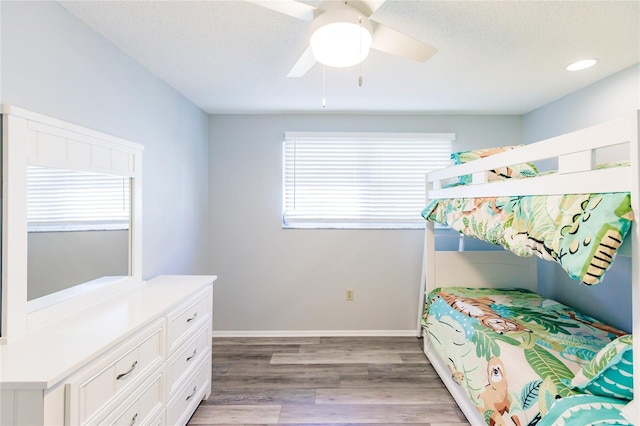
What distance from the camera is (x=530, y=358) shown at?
1509 mm

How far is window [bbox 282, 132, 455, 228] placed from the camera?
3322 millimetres

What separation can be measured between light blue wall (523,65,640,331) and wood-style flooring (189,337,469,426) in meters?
1.29

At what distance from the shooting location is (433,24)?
165 cm

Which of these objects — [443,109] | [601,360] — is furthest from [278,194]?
A: [601,360]

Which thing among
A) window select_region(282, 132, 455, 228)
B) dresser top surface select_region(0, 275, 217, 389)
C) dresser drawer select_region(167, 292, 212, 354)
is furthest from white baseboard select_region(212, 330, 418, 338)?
dresser top surface select_region(0, 275, 217, 389)

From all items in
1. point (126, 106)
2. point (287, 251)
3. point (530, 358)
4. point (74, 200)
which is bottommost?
point (530, 358)

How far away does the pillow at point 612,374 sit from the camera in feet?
3.43

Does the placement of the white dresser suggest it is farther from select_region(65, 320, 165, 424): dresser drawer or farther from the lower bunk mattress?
the lower bunk mattress

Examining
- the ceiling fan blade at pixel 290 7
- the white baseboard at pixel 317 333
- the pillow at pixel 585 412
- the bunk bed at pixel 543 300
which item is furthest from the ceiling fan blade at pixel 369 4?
the white baseboard at pixel 317 333

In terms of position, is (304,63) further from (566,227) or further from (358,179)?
(358,179)

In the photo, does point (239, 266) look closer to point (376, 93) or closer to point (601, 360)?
point (376, 93)

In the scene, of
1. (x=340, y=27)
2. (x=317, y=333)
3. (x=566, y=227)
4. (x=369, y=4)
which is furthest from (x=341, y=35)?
(x=317, y=333)

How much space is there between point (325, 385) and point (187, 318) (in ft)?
3.77

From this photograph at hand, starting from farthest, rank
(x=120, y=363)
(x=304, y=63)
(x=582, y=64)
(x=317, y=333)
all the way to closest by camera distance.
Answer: (x=317, y=333), (x=582, y=64), (x=304, y=63), (x=120, y=363)
